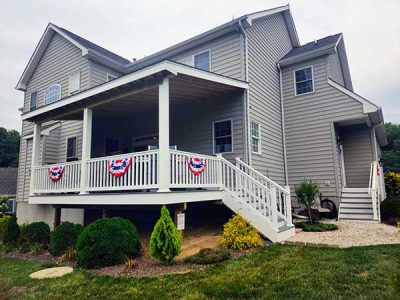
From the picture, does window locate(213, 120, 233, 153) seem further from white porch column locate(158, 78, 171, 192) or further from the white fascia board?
the white fascia board

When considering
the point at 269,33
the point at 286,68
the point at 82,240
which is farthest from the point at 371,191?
the point at 82,240

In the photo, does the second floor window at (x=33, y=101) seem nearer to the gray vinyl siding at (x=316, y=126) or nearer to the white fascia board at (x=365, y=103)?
the gray vinyl siding at (x=316, y=126)

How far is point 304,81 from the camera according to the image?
41.7 ft

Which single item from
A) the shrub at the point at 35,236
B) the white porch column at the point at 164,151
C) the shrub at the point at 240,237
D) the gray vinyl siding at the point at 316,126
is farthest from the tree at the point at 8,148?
the shrub at the point at 240,237

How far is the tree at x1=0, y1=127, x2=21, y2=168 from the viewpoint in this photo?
125ft

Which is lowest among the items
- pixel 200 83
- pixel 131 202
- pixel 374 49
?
pixel 131 202

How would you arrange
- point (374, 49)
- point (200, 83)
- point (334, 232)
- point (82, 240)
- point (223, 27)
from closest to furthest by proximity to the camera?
point (82, 240), point (334, 232), point (200, 83), point (223, 27), point (374, 49)

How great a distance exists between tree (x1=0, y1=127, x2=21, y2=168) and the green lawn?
38750mm

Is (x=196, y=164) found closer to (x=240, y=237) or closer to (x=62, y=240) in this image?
(x=240, y=237)

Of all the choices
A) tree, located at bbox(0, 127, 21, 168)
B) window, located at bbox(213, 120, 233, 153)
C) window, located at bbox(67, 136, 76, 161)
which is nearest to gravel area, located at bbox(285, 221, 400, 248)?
window, located at bbox(213, 120, 233, 153)

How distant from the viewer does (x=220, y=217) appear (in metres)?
→ 9.73

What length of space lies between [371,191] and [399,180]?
8.50 m

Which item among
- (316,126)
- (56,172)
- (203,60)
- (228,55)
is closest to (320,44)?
(316,126)

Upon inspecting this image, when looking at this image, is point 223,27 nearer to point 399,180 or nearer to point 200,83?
point 200,83
